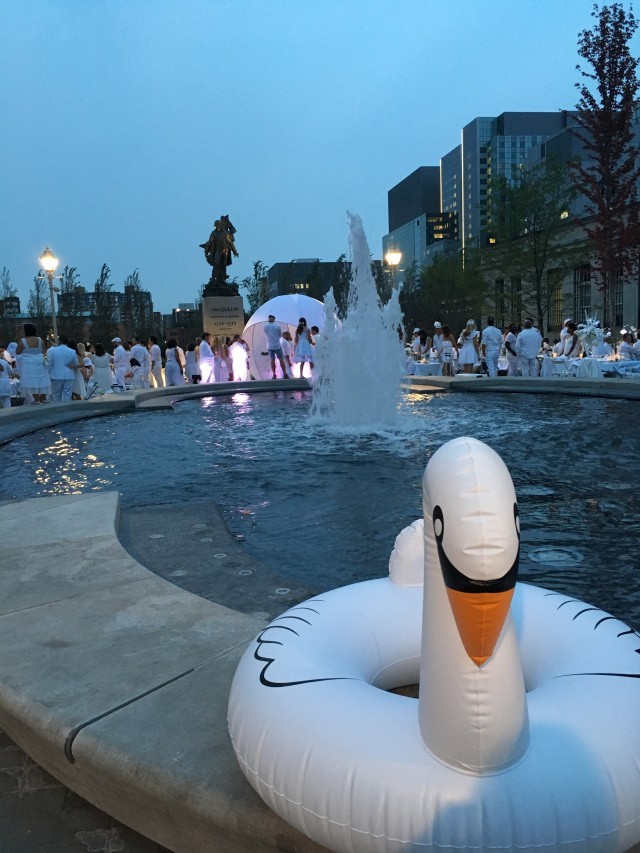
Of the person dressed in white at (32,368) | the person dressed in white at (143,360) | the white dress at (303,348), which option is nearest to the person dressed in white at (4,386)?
the person dressed in white at (32,368)

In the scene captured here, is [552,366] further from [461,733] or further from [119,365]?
[461,733]

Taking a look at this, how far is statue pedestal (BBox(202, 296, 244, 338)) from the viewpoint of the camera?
1082 inches

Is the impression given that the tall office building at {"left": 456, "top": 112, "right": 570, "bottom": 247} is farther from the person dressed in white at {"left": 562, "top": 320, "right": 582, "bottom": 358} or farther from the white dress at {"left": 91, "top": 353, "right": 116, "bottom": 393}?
the white dress at {"left": 91, "top": 353, "right": 116, "bottom": 393}

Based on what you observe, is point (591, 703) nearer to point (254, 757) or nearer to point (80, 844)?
point (254, 757)

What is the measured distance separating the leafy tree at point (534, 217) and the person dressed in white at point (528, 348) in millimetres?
17689

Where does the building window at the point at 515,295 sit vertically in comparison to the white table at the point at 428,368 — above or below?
above

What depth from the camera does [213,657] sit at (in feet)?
8.77

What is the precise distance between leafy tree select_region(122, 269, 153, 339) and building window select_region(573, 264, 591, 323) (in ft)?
105

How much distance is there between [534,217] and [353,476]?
1289 inches

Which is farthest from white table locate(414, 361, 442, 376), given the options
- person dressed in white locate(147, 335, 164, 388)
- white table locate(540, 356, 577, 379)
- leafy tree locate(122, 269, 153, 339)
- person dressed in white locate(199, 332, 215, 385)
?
leafy tree locate(122, 269, 153, 339)

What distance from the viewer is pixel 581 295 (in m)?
45.8

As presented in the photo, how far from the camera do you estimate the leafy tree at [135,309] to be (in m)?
53.5

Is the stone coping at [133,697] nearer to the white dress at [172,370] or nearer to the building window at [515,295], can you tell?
the white dress at [172,370]

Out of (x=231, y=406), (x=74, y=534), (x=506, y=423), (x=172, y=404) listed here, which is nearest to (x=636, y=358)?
(x=506, y=423)
